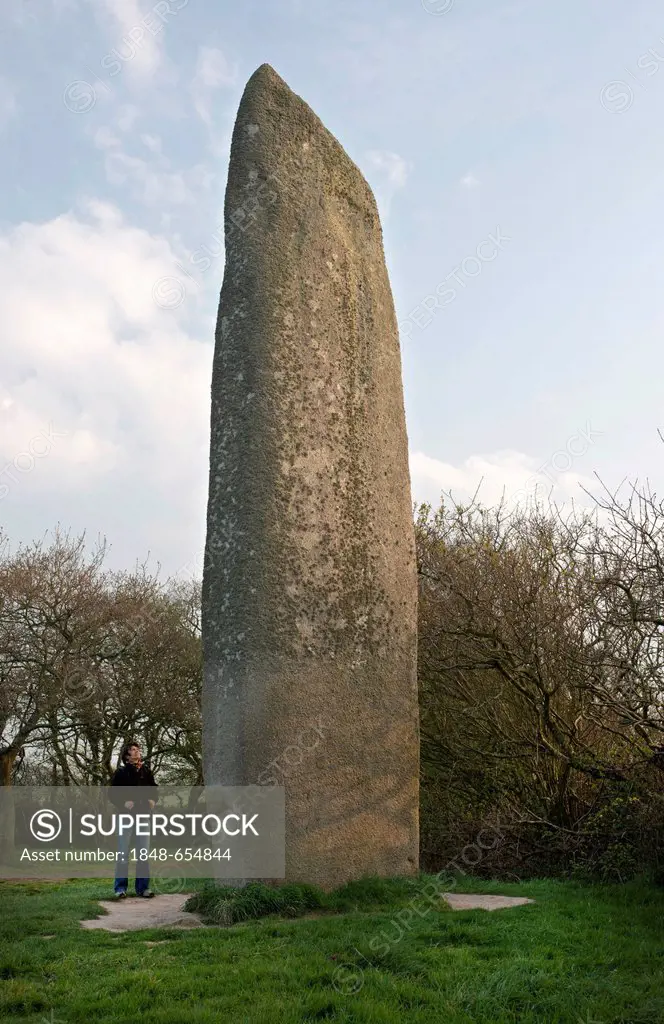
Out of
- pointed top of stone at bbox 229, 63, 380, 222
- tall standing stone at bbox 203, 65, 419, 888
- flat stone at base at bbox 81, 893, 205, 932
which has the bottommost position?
flat stone at base at bbox 81, 893, 205, 932

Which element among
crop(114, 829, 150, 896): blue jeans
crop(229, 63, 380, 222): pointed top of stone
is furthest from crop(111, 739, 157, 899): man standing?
crop(229, 63, 380, 222): pointed top of stone

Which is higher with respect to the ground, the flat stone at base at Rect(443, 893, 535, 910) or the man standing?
the man standing

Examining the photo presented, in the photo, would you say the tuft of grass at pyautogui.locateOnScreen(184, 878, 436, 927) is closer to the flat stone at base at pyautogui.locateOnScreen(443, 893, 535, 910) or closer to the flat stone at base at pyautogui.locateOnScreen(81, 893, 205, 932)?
the flat stone at base at pyautogui.locateOnScreen(81, 893, 205, 932)

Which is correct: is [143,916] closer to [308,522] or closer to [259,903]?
[259,903]

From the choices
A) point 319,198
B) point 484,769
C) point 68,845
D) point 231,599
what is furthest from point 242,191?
point 68,845

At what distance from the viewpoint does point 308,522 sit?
6.74 meters

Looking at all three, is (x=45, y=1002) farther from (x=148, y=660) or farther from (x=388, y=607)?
(x=148, y=660)

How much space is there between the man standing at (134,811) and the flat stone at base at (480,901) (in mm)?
2731

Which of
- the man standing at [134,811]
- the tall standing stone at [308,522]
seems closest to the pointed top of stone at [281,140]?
the tall standing stone at [308,522]

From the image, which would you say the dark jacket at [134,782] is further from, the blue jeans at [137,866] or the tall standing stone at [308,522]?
the tall standing stone at [308,522]

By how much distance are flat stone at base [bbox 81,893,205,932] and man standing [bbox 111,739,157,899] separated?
0.47ft

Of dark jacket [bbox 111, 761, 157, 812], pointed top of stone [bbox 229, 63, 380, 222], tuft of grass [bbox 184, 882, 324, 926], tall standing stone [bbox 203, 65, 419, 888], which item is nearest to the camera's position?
tuft of grass [bbox 184, 882, 324, 926]

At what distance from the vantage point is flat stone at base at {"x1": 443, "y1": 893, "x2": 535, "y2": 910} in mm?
6416

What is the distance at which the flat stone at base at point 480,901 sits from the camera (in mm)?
6416
